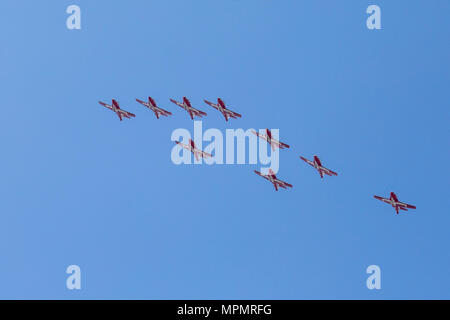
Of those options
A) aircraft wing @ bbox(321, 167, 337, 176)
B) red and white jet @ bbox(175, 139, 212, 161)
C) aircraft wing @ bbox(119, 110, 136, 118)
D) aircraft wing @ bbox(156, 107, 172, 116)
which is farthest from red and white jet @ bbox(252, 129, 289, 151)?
aircraft wing @ bbox(119, 110, 136, 118)

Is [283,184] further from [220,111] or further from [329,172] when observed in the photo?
[220,111]

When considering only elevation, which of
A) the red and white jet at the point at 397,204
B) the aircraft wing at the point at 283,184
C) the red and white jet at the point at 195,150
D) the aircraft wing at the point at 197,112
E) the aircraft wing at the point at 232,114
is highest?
the aircraft wing at the point at 197,112

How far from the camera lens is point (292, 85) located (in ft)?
12.0

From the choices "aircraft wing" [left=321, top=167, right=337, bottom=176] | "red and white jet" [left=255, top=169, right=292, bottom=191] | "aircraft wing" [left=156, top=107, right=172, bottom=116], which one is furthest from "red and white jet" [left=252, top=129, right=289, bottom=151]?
"aircraft wing" [left=156, top=107, right=172, bottom=116]

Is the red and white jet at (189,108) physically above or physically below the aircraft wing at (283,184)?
above

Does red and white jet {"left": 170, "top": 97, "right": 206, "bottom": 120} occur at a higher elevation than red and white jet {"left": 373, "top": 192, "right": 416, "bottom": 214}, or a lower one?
higher

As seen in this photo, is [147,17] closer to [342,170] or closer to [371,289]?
[342,170]

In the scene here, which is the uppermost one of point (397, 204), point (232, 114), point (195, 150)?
point (232, 114)

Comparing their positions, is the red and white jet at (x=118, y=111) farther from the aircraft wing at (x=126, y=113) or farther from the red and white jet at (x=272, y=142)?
the red and white jet at (x=272, y=142)

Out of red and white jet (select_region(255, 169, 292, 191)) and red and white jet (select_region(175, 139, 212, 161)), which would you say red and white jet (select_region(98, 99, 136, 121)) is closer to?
red and white jet (select_region(175, 139, 212, 161))

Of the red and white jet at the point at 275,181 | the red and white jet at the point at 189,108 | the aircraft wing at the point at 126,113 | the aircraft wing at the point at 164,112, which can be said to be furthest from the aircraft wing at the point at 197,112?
the red and white jet at the point at 275,181

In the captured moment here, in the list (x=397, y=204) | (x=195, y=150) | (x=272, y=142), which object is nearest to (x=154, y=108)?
(x=195, y=150)

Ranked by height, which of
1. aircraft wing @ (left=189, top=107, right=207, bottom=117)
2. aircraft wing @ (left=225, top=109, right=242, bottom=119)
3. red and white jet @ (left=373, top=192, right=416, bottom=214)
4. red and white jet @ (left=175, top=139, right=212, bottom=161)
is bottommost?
red and white jet @ (left=373, top=192, right=416, bottom=214)
